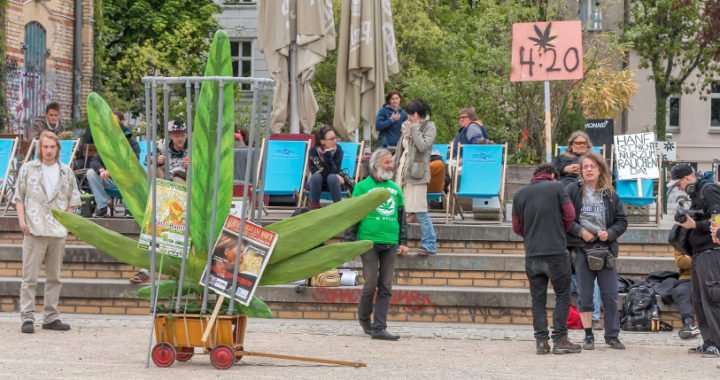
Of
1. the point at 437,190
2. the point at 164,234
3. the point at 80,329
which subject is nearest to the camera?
the point at 164,234

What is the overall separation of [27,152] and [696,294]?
940 centimetres

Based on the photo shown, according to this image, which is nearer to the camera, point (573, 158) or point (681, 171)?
point (681, 171)

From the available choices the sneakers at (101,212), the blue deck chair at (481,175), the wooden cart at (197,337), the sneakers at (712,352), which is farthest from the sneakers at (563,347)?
the sneakers at (101,212)

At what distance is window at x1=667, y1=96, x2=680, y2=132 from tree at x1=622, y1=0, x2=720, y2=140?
4.81 metres

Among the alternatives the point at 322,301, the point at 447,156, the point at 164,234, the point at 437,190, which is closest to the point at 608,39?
the point at 447,156

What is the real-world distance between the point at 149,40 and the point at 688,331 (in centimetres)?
3297

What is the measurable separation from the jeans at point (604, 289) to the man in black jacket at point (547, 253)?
1.05 ft

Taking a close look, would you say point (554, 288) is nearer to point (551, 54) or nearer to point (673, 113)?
point (551, 54)

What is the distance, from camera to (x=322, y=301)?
13.1 m

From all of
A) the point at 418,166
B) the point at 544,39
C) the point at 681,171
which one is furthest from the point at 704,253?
the point at 544,39

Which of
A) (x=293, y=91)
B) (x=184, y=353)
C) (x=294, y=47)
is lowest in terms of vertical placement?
(x=184, y=353)

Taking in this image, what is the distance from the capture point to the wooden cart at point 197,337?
30.6 feet

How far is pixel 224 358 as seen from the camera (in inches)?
367

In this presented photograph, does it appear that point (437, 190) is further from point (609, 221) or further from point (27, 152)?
point (27, 152)
